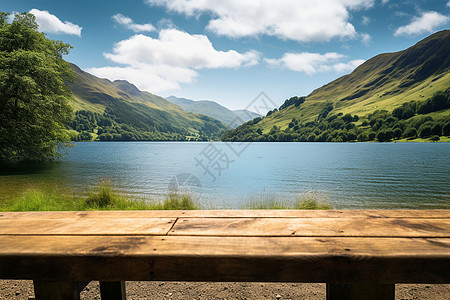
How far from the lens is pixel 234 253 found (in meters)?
1.43

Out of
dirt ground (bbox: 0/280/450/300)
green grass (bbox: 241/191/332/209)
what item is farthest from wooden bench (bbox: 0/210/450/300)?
green grass (bbox: 241/191/332/209)

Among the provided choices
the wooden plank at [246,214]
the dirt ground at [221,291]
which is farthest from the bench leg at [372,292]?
the dirt ground at [221,291]

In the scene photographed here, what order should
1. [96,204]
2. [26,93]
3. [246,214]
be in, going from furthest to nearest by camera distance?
1. [26,93]
2. [96,204]
3. [246,214]

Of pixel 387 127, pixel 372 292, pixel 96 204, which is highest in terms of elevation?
pixel 387 127

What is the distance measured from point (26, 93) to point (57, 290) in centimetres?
2881

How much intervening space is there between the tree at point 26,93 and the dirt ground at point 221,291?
25164 millimetres

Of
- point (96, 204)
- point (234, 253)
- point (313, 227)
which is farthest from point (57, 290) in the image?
point (96, 204)

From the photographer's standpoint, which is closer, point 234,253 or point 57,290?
point 234,253

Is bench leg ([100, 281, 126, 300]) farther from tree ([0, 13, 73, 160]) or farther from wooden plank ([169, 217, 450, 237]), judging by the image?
tree ([0, 13, 73, 160])

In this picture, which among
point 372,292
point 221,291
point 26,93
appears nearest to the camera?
point 372,292

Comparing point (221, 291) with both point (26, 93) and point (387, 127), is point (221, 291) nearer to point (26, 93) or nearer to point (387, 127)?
point (26, 93)

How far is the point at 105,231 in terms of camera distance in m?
1.82

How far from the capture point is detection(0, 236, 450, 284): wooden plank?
1420 millimetres

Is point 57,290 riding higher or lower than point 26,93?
lower
